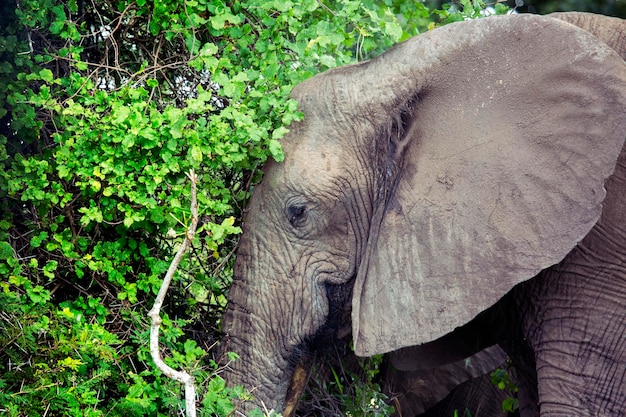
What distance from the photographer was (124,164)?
4.54 meters

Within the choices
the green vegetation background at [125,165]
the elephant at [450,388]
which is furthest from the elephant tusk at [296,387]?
the elephant at [450,388]

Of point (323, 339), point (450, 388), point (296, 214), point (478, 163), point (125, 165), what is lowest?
point (450, 388)

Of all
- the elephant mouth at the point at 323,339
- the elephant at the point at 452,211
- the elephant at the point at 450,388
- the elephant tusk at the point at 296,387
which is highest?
the elephant at the point at 452,211

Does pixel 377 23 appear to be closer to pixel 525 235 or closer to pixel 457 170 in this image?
pixel 457 170

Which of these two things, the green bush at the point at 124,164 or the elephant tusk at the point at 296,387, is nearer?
the green bush at the point at 124,164

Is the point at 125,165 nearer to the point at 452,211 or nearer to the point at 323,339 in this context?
the point at 323,339

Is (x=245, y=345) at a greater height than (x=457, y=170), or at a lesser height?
lesser

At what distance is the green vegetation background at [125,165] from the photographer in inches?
171

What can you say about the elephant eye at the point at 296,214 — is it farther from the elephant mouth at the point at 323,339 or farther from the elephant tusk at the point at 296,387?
the elephant tusk at the point at 296,387

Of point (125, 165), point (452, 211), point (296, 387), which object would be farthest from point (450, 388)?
point (125, 165)

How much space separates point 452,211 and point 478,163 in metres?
0.22

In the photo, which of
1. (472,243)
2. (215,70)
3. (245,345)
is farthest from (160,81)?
(472,243)

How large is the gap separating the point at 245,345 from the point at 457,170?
115 cm

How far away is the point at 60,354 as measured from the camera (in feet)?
14.1
